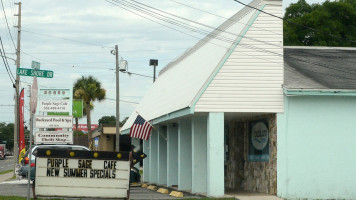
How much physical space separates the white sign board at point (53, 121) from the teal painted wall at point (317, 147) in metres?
8.15

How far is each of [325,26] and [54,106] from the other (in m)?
24.6

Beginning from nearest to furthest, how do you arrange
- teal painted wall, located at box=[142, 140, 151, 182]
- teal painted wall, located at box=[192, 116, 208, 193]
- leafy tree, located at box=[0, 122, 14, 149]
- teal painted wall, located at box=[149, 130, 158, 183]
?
teal painted wall, located at box=[192, 116, 208, 193], teal painted wall, located at box=[149, 130, 158, 183], teal painted wall, located at box=[142, 140, 151, 182], leafy tree, located at box=[0, 122, 14, 149]

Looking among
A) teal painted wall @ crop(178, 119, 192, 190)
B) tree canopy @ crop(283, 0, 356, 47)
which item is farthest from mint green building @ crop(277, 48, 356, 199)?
tree canopy @ crop(283, 0, 356, 47)

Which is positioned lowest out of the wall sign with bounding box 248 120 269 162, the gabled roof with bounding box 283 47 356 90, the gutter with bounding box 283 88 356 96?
the wall sign with bounding box 248 120 269 162

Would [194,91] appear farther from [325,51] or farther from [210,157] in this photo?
[325,51]

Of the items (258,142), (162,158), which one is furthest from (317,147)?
(162,158)

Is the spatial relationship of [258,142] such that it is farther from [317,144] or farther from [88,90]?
[88,90]

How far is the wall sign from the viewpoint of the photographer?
21.4m

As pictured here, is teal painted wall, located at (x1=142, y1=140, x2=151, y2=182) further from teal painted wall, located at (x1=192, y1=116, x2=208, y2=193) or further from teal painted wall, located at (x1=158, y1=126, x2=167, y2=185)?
teal painted wall, located at (x1=192, y1=116, x2=208, y2=193)

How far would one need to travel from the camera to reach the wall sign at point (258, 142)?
843 inches

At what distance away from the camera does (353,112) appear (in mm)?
20219

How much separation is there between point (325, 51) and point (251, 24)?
521cm

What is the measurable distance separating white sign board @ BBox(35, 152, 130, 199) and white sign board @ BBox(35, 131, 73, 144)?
516cm

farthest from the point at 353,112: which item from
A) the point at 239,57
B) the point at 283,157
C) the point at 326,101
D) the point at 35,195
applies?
the point at 35,195
